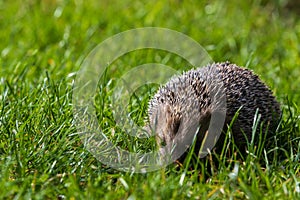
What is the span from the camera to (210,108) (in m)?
4.33

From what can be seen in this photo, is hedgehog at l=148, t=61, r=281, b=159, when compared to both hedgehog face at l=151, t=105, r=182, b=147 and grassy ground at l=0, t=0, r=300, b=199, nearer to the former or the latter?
hedgehog face at l=151, t=105, r=182, b=147

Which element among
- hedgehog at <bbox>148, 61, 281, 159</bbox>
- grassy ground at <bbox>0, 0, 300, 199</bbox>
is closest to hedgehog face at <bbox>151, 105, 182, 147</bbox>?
hedgehog at <bbox>148, 61, 281, 159</bbox>

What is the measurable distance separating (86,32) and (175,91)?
2.81 m

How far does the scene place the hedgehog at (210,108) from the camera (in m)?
4.15

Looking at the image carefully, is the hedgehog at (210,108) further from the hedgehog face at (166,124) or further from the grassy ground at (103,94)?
the grassy ground at (103,94)

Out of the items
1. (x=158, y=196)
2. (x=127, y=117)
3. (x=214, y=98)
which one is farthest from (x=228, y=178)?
(x=127, y=117)

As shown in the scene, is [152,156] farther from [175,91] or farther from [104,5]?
[104,5]

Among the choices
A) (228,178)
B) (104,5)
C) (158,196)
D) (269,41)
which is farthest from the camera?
(104,5)

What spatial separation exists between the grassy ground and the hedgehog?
0.58 ft

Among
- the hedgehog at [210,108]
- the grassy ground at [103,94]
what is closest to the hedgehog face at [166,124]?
the hedgehog at [210,108]

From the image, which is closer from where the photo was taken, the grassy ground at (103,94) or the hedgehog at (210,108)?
the grassy ground at (103,94)

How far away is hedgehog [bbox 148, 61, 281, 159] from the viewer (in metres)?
4.15

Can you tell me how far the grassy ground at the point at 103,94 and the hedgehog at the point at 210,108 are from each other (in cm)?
18

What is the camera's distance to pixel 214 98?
439 centimetres
